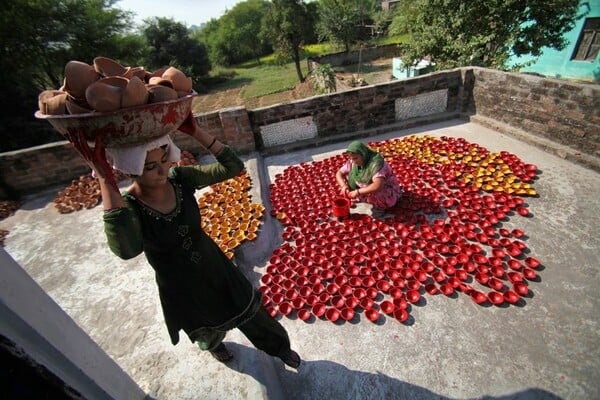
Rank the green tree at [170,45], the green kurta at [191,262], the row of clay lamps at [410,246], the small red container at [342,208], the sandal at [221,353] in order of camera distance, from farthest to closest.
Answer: the green tree at [170,45] → the small red container at [342,208] → the row of clay lamps at [410,246] → the sandal at [221,353] → the green kurta at [191,262]

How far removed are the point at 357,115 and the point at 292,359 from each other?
5.35 m

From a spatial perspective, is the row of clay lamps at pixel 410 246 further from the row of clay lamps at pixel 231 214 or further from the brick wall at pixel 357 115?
the brick wall at pixel 357 115

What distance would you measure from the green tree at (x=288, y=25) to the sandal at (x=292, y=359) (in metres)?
21.1

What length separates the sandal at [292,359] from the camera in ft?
7.71

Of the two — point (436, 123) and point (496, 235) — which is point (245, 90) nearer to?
point (436, 123)

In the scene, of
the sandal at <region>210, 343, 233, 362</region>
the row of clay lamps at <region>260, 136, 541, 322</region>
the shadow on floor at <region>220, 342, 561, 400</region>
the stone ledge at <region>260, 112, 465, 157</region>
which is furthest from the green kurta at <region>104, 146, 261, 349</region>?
the stone ledge at <region>260, 112, 465, 157</region>

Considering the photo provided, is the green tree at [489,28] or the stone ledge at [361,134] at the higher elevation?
the green tree at [489,28]

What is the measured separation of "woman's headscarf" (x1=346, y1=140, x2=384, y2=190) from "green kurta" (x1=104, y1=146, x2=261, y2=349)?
2114 mm

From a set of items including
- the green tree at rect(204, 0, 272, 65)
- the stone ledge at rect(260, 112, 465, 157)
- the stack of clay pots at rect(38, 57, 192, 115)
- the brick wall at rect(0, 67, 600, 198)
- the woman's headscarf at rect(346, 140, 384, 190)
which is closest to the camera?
the stack of clay pots at rect(38, 57, 192, 115)

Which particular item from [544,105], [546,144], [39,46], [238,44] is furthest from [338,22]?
[546,144]

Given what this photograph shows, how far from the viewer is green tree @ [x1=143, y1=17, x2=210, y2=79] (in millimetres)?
29750

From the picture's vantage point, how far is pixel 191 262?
1.76 m

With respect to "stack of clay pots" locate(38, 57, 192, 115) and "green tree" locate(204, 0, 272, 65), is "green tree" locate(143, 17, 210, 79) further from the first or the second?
"stack of clay pots" locate(38, 57, 192, 115)

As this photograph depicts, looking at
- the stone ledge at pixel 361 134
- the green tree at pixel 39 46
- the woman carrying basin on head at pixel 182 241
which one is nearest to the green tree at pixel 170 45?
the green tree at pixel 39 46
